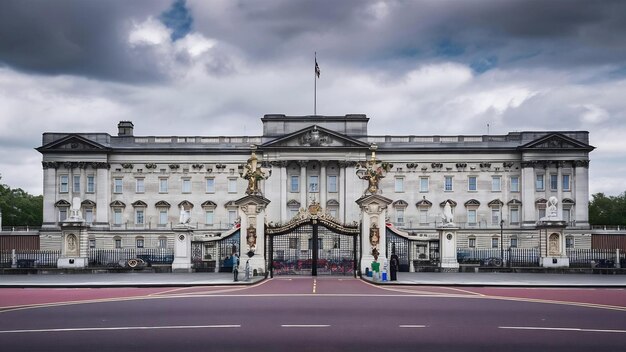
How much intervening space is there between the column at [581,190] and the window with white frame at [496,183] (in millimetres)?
8976

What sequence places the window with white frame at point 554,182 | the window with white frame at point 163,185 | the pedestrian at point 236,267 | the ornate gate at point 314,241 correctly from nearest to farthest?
the pedestrian at point 236,267
the ornate gate at point 314,241
the window with white frame at point 554,182
the window with white frame at point 163,185

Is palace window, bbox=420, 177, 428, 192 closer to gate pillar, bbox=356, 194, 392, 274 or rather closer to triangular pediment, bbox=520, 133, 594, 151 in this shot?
triangular pediment, bbox=520, 133, 594, 151

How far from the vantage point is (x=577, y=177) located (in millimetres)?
94938

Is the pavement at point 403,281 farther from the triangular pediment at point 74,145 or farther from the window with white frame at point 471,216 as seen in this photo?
the triangular pediment at point 74,145

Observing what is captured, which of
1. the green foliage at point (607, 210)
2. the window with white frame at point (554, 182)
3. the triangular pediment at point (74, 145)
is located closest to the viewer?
the triangular pediment at point (74, 145)

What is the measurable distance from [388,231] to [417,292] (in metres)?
14.9

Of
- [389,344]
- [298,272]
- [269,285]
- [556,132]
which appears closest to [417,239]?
[298,272]

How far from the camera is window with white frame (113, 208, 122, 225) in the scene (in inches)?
3816

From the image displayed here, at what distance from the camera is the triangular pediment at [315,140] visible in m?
93.3

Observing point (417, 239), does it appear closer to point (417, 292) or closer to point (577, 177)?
point (417, 292)

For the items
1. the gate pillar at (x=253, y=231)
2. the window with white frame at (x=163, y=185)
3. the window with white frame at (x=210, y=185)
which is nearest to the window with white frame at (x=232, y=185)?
the window with white frame at (x=210, y=185)

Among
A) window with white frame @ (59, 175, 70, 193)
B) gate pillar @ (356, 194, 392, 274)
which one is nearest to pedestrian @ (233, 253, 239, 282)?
gate pillar @ (356, 194, 392, 274)

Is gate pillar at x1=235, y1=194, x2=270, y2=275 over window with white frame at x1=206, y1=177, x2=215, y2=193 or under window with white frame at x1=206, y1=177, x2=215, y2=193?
under

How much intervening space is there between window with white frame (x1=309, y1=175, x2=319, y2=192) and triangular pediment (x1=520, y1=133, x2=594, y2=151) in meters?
25.1
